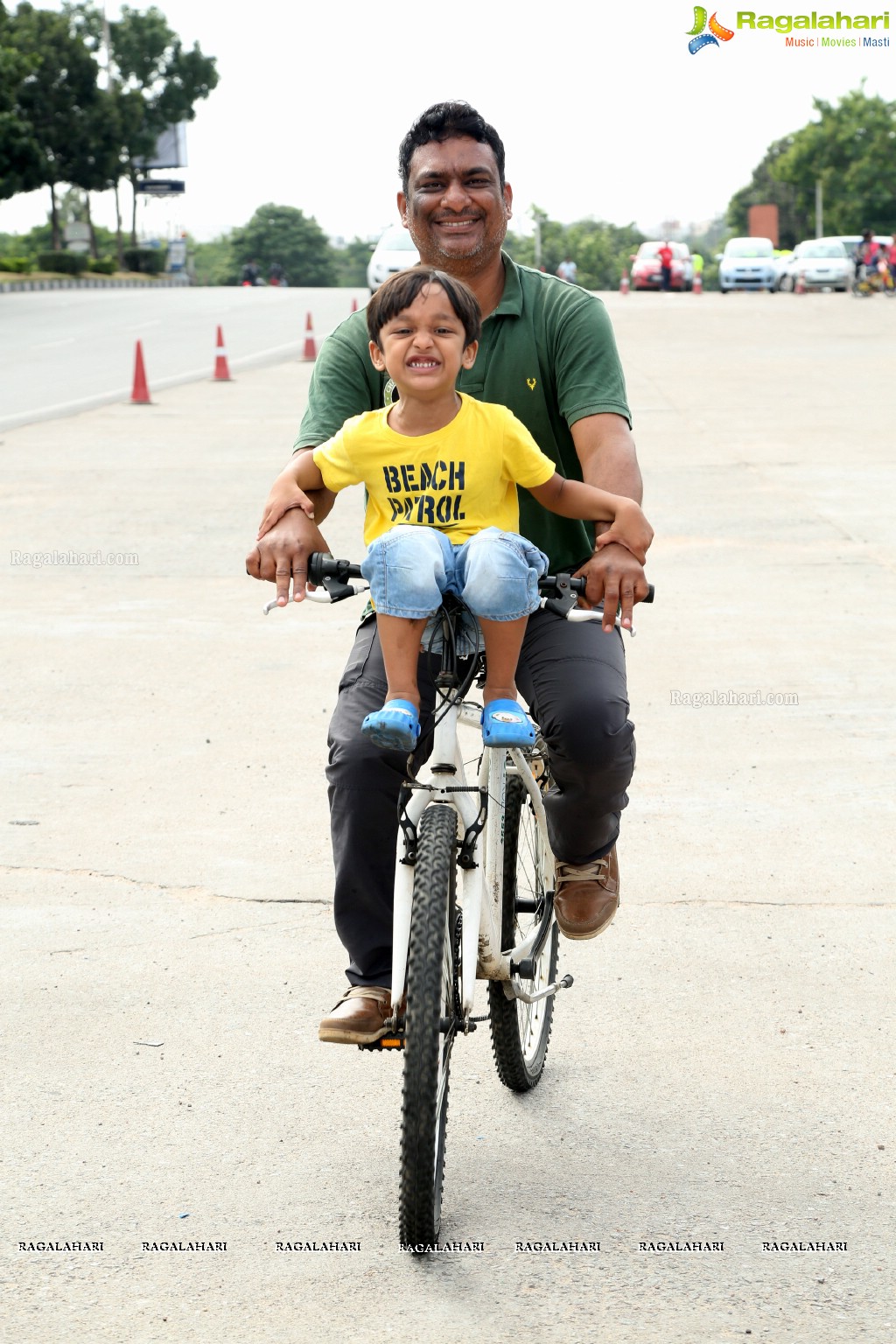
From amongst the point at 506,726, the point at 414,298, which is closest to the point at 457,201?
the point at 414,298

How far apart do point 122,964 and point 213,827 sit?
3.53ft

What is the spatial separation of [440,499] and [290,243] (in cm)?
11995

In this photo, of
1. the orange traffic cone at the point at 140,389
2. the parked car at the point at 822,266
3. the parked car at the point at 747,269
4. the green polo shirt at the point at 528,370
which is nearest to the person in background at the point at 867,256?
the parked car at the point at 822,266

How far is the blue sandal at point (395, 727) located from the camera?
304 cm

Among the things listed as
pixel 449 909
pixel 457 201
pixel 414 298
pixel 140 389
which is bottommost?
pixel 449 909

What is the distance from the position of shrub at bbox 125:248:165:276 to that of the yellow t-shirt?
77.3 metres

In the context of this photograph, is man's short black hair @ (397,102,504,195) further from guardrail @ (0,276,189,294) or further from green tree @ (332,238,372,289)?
green tree @ (332,238,372,289)

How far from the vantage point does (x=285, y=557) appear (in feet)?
10.8

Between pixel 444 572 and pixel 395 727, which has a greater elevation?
pixel 444 572

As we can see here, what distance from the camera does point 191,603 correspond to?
347 inches

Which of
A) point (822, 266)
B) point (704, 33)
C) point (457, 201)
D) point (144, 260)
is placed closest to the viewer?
point (457, 201)

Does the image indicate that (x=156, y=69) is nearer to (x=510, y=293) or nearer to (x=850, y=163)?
(x=850, y=163)

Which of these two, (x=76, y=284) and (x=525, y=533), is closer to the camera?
(x=525, y=533)

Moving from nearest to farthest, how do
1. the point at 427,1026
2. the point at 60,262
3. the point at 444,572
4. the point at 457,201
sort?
the point at 427,1026
the point at 444,572
the point at 457,201
the point at 60,262
